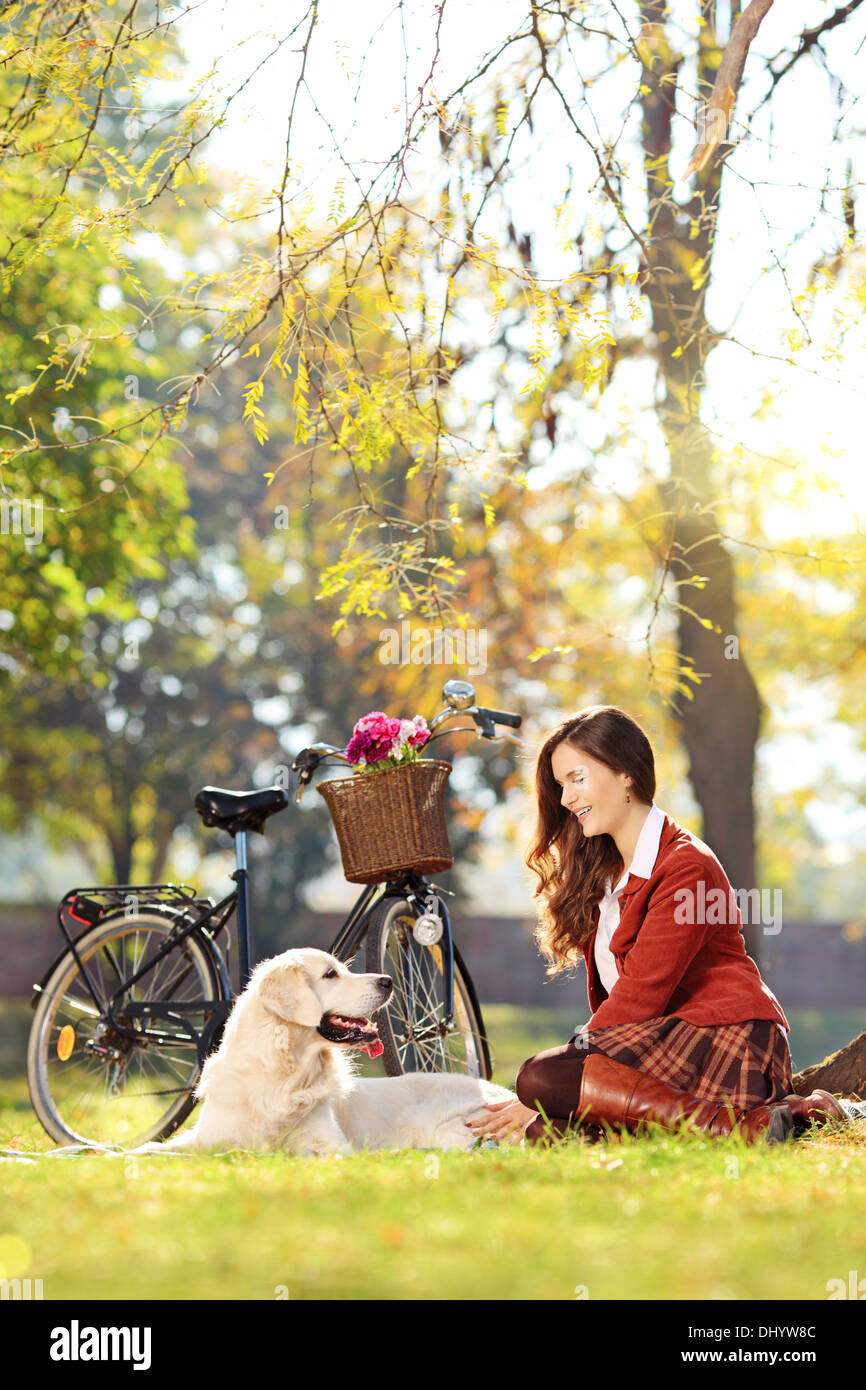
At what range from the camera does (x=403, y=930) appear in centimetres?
555

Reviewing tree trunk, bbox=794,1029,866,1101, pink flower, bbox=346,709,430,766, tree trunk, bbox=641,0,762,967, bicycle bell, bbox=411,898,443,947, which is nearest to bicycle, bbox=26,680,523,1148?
bicycle bell, bbox=411,898,443,947

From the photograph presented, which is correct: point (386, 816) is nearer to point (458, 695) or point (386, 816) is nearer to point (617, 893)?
point (458, 695)

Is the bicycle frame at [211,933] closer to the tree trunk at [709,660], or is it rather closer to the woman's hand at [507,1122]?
the woman's hand at [507,1122]

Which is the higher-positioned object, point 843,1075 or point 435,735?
point 435,735

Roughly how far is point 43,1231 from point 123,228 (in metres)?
3.71

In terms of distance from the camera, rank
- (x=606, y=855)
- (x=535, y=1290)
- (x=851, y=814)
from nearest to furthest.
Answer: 1. (x=535, y=1290)
2. (x=606, y=855)
3. (x=851, y=814)

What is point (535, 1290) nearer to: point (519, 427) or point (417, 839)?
point (417, 839)

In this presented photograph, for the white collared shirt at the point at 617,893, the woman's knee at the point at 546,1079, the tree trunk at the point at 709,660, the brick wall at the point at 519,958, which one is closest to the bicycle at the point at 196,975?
the white collared shirt at the point at 617,893

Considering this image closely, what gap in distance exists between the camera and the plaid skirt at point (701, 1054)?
414 centimetres

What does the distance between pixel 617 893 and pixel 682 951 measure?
0.41 m

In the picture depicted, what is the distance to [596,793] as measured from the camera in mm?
4574

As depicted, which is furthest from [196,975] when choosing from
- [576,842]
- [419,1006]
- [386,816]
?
[576,842]

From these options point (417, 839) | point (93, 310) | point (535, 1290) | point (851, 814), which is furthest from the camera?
point (851, 814)

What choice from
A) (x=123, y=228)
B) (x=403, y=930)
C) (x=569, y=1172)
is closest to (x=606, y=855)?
(x=403, y=930)
